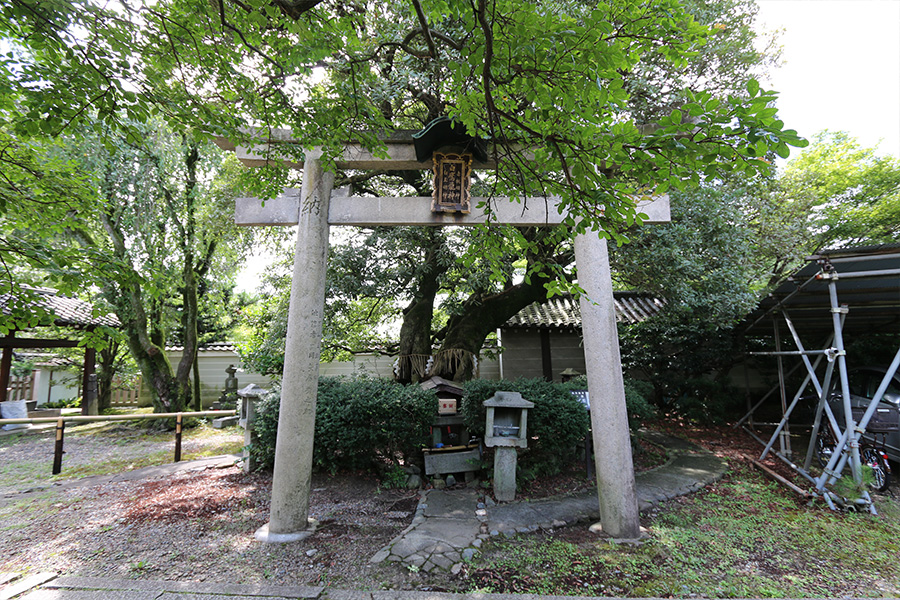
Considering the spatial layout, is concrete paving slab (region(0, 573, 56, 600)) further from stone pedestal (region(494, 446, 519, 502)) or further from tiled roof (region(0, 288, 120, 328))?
tiled roof (region(0, 288, 120, 328))

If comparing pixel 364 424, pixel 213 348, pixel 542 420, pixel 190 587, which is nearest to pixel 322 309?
pixel 364 424

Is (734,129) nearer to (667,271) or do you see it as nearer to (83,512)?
(667,271)

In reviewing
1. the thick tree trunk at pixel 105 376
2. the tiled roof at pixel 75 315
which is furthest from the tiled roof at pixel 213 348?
the tiled roof at pixel 75 315

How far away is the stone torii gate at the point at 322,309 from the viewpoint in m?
4.22

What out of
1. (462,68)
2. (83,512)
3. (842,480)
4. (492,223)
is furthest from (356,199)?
(842,480)

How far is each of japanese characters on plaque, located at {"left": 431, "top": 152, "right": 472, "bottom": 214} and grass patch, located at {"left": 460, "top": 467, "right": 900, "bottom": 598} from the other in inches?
143

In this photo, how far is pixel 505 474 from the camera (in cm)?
537

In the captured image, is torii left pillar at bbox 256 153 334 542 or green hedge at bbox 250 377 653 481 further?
green hedge at bbox 250 377 653 481

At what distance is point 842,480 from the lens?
487 centimetres

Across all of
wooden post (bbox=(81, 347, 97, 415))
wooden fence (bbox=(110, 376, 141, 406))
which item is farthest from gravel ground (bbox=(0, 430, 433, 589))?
wooden fence (bbox=(110, 376, 141, 406))

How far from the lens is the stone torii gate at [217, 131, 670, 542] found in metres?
4.22

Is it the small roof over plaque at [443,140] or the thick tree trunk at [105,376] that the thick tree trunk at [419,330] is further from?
the thick tree trunk at [105,376]

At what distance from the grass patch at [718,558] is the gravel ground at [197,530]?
1096mm

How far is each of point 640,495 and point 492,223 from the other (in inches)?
162
